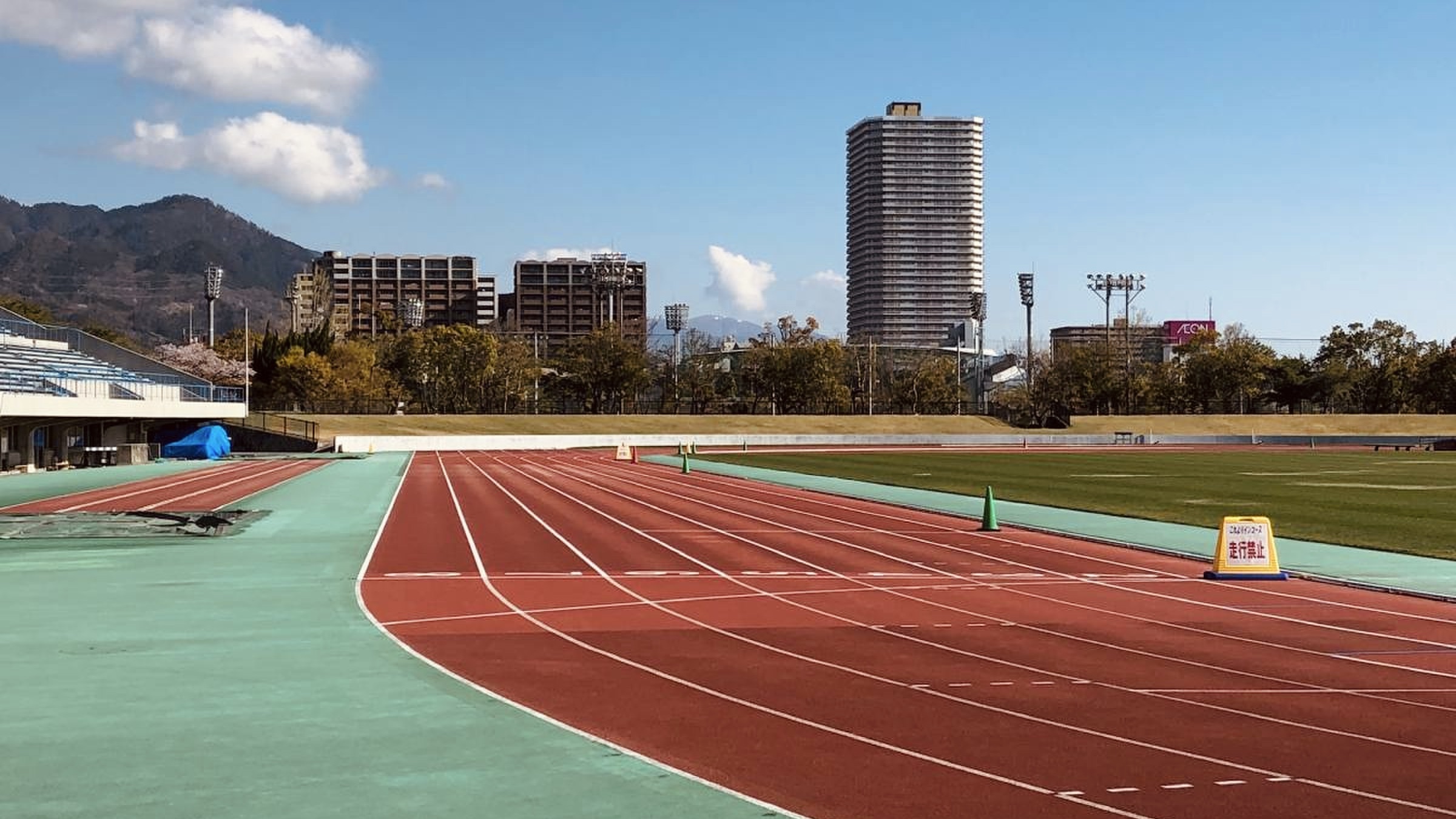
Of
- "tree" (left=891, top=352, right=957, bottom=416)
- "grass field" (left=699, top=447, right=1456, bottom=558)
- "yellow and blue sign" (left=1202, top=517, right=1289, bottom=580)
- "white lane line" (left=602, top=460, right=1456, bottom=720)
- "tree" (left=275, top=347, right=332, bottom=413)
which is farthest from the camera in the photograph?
"tree" (left=891, top=352, right=957, bottom=416)

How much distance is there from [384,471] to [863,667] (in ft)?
128

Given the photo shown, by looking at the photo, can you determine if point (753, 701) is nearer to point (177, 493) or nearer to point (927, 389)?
point (177, 493)

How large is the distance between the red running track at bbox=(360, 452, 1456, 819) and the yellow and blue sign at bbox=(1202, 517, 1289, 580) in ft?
1.49

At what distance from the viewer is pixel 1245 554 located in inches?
701

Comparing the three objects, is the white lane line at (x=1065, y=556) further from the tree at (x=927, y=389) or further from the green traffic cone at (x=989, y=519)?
the tree at (x=927, y=389)

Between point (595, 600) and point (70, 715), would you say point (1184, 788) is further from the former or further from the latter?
point (595, 600)

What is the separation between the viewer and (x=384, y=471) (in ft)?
156

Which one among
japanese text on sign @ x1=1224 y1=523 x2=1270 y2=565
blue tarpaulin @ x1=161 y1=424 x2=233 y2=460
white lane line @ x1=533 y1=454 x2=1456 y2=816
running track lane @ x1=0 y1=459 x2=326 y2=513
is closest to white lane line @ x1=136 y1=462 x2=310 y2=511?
running track lane @ x1=0 y1=459 x2=326 y2=513

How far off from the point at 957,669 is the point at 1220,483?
3217 centimetres

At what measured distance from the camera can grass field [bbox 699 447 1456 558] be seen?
25.7 metres

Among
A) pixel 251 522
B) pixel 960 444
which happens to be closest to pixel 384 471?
pixel 251 522

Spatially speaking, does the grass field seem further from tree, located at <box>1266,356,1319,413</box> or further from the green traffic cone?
tree, located at <box>1266,356,1319,413</box>

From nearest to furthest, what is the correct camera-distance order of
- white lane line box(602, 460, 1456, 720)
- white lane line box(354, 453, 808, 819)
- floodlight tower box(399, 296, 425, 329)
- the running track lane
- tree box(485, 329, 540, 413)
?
1. white lane line box(354, 453, 808, 819)
2. white lane line box(602, 460, 1456, 720)
3. the running track lane
4. tree box(485, 329, 540, 413)
5. floodlight tower box(399, 296, 425, 329)

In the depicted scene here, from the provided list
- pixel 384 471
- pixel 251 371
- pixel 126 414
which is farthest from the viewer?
pixel 251 371
